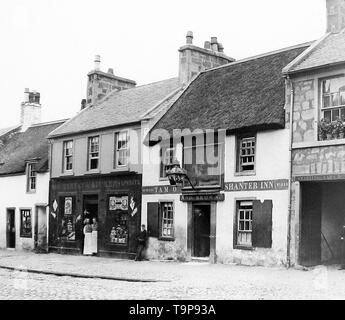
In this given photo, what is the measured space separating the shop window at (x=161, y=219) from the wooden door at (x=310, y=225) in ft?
19.0

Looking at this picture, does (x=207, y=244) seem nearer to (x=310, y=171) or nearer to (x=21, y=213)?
(x=310, y=171)

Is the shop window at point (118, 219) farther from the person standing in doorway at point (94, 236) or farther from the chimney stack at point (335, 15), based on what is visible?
the chimney stack at point (335, 15)

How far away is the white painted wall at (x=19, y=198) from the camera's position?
28.6m

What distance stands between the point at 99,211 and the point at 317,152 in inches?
430

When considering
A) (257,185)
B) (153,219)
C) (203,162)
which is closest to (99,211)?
(153,219)

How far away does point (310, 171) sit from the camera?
58.0 feet

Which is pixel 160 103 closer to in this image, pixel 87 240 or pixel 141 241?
pixel 141 241

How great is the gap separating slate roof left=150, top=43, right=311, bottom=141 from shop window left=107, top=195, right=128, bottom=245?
3.20m

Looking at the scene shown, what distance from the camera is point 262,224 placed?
18.7m

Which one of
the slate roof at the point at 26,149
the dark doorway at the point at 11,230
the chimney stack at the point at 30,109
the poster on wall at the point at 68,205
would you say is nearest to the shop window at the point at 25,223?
the dark doorway at the point at 11,230

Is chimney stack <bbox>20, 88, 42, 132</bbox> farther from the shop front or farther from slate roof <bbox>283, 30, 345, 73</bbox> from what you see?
slate roof <bbox>283, 30, 345, 73</bbox>

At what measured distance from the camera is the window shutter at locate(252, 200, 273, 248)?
60.7ft
